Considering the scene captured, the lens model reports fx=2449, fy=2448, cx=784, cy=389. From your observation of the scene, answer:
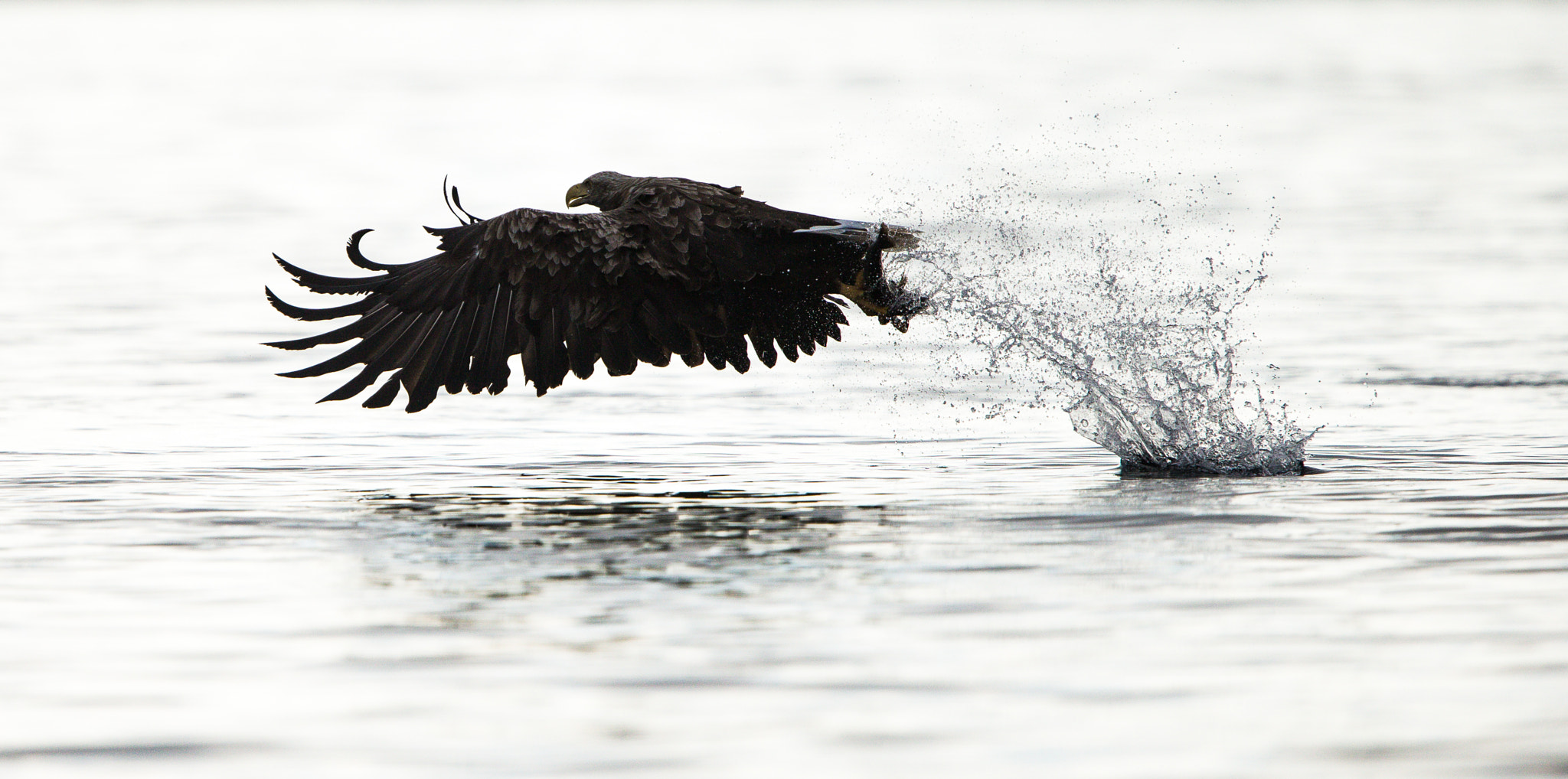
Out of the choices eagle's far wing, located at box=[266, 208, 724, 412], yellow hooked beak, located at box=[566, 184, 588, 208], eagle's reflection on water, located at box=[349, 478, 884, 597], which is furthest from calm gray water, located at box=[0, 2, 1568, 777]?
yellow hooked beak, located at box=[566, 184, 588, 208]

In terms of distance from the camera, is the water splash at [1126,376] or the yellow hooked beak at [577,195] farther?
the yellow hooked beak at [577,195]

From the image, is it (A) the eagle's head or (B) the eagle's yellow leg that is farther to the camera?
(A) the eagle's head

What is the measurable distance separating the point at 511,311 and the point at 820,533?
1.58m

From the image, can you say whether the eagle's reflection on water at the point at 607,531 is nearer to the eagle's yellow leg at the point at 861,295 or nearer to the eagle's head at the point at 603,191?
the eagle's yellow leg at the point at 861,295

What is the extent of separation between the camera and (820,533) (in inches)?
305

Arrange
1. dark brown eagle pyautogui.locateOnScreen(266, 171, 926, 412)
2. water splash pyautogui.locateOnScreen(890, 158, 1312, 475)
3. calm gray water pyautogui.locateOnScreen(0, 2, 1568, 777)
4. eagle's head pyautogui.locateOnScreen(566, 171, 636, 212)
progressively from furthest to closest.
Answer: eagle's head pyautogui.locateOnScreen(566, 171, 636, 212) < water splash pyautogui.locateOnScreen(890, 158, 1312, 475) < dark brown eagle pyautogui.locateOnScreen(266, 171, 926, 412) < calm gray water pyautogui.locateOnScreen(0, 2, 1568, 777)

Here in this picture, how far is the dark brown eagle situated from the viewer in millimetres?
8602

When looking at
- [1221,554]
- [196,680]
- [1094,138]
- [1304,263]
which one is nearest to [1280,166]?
[1094,138]

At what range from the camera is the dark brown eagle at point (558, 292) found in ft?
28.2

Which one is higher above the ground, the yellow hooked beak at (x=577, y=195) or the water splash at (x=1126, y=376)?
the yellow hooked beak at (x=577, y=195)

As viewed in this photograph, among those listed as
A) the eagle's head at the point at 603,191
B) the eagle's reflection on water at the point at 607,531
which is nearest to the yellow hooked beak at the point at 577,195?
the eagle's head at the point at 603,191

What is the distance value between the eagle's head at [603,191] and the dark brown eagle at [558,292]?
0.66 meters

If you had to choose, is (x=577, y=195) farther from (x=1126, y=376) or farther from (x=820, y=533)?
(x=820, y=533)

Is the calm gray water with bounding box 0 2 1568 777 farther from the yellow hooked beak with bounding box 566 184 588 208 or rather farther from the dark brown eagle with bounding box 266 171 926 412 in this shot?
the yellow hooked beak with bounding box 566 184 588 208
